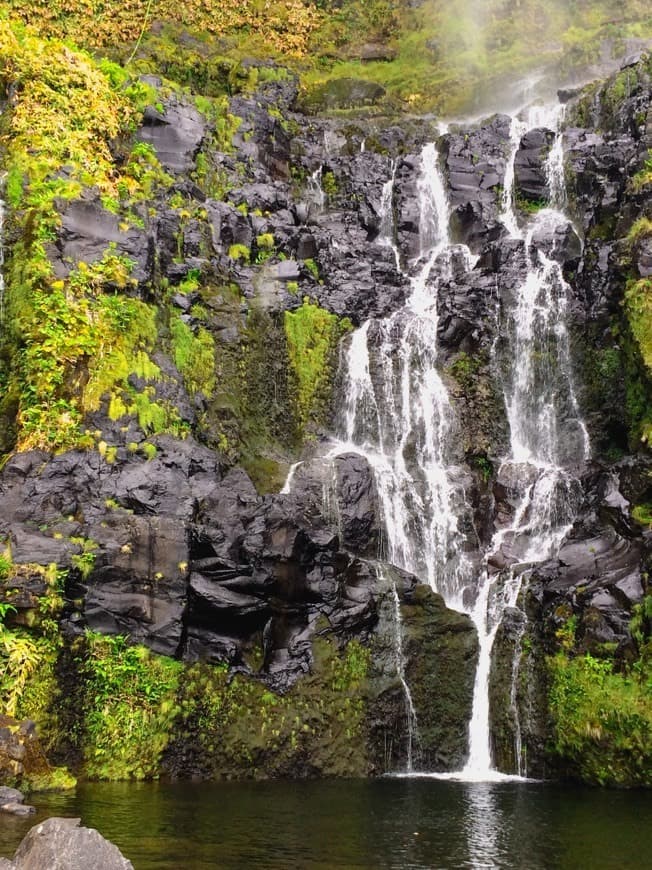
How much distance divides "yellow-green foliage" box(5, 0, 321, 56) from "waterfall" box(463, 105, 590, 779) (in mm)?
17236

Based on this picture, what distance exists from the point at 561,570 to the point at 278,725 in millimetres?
6808

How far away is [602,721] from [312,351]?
42.9ft

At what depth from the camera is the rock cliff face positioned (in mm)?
15078

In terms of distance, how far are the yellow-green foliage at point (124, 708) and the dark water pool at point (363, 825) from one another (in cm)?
70

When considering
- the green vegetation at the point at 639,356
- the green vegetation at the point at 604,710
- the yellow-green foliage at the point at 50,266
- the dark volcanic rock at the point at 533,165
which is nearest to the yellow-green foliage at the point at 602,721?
the green vegetation at the point at 604,710

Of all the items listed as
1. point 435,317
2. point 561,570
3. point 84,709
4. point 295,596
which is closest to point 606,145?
point 435,317

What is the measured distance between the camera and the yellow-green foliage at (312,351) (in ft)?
73.9

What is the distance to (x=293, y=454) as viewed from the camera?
21.5 meters

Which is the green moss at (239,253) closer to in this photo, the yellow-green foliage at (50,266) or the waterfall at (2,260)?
the yellow-green foliage at (50,266)

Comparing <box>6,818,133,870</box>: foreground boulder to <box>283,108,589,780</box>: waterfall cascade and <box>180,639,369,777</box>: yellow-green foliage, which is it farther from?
<box>283,108,589,780</box>: waterfall cascade

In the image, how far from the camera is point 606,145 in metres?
26.5

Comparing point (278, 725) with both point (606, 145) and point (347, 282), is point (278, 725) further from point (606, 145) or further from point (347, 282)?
point (606, 145)

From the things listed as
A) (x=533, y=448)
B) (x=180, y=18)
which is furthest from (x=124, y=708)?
(x=180, y=18)

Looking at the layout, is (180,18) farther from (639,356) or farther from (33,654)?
(33,654)
